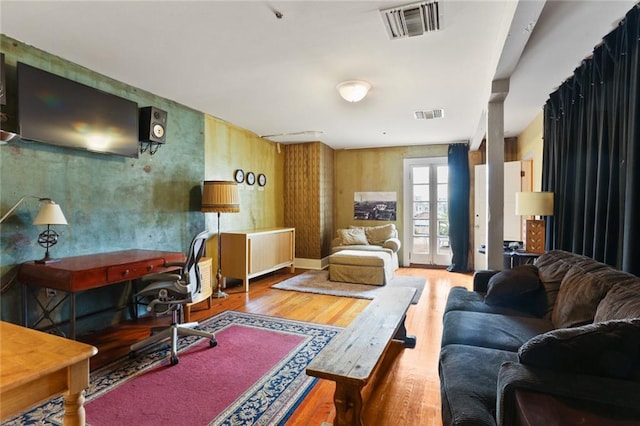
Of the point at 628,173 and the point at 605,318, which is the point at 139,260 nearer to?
the point at 605,318

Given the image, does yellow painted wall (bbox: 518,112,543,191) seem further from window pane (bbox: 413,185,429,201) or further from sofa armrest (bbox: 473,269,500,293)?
sofa armrest (bbox: 473,269,500,293)

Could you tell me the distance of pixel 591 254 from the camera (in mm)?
2668

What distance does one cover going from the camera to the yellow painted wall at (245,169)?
4720 mm

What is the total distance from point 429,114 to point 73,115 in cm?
402

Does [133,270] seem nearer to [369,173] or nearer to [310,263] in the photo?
[310,263]

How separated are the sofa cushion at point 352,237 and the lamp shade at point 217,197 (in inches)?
97.5

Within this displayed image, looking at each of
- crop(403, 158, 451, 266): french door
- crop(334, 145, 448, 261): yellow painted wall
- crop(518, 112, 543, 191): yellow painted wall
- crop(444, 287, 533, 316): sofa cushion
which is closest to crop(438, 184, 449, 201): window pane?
crop(403, 158, 451, 266): french door

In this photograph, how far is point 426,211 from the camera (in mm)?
6656

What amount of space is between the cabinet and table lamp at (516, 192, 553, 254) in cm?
343

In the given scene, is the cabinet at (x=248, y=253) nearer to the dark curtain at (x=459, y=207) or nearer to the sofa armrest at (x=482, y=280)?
the sofa armrest at (x=482, y=280)

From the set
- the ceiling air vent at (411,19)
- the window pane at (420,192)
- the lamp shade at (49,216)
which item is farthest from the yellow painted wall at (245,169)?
Result: the ceiling air vent at (411,19)

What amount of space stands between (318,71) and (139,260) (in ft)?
7.72

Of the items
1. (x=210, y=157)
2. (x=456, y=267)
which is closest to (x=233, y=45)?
(x=210, y=157)

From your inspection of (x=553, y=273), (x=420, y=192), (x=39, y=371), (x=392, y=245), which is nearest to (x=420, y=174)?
(x=420, y=192)
